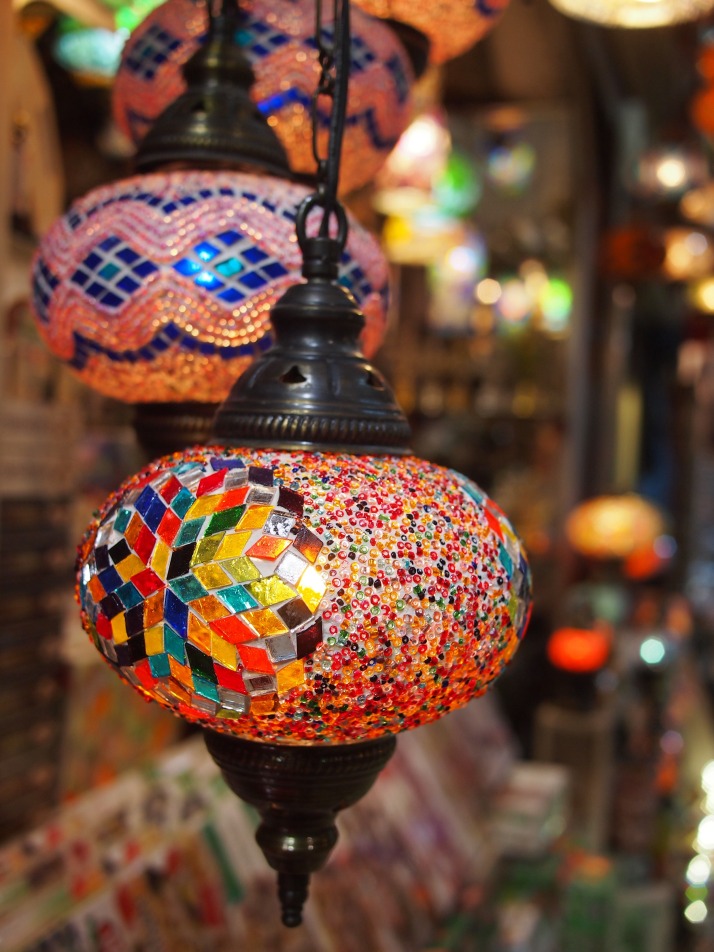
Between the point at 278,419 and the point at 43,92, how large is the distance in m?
1.79

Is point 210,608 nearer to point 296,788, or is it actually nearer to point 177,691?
point 177,691

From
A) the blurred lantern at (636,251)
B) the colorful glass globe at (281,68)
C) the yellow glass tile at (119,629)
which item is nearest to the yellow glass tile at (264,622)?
the yellow glass tile at (119,629)

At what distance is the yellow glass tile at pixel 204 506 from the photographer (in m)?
0.73

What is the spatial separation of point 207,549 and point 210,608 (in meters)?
0.04

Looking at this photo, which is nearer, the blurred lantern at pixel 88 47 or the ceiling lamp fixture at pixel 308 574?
the ceiling lamp fixture at pixel 308 574

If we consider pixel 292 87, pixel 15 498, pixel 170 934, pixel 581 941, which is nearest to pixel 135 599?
pixel 292 87

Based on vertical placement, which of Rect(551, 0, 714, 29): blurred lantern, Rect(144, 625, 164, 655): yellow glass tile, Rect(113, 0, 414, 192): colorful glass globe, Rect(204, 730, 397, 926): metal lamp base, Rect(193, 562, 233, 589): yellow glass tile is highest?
Rect(551, 0, 714, 29): blurred lantern

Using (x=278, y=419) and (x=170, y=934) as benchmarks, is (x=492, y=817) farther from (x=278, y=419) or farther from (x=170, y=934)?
(x=278, y=419)

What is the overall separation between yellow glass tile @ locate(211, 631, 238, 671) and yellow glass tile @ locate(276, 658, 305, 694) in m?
0.03

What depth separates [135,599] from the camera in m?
0.75

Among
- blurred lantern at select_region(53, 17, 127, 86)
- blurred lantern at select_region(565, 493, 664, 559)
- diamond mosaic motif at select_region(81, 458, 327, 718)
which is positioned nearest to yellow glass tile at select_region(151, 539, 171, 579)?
diamond mosaic motif at select_region(81, 458, 327, 718)

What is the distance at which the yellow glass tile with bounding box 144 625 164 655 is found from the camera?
733mm

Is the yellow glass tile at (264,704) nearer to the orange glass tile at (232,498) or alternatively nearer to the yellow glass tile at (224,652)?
the yellow glass tile at (224,652)

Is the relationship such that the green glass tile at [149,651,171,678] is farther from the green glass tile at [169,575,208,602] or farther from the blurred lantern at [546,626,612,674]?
the blurred lantern at [546,626,612,674]
